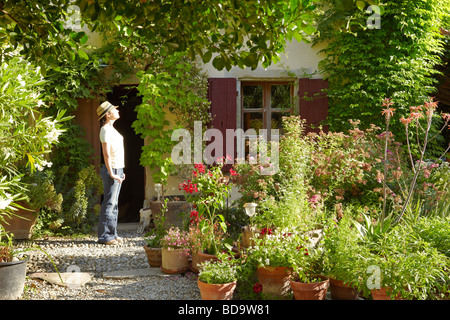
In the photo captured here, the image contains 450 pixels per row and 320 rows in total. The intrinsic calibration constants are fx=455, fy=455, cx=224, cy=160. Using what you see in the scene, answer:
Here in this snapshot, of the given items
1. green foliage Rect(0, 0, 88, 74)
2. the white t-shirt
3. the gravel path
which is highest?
green foliage Rect(0, 0, 88, 74)

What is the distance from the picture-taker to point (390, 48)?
7297 millimetres

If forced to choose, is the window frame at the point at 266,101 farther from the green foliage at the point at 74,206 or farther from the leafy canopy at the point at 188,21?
the leafy canopy at the point at 188,21

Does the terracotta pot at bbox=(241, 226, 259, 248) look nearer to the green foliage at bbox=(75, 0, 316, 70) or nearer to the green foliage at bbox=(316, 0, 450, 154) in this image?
the green foliage at bbox=(75, 0, 316, 70)

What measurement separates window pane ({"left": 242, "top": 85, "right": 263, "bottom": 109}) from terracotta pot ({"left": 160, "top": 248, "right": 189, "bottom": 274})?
3822 millimetres

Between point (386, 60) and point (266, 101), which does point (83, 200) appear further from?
point (386, 60)

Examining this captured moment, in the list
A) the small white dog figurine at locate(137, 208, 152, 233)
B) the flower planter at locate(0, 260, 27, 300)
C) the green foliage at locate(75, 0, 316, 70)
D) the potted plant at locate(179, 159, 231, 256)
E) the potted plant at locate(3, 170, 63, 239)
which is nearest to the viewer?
the green foliage at locate(75, 0, 316, 70)

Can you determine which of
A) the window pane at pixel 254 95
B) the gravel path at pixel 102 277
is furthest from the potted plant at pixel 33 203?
the window pane at pixel 254 95

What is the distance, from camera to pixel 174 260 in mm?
4527

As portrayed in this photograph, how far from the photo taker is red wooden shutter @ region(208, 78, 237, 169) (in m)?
7.39

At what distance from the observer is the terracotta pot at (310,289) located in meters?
3.38

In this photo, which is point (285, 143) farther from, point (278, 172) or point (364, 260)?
point (364, 260)

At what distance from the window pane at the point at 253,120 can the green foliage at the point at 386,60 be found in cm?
114

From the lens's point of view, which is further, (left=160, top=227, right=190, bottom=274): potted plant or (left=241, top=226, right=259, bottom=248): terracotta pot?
(left=160, top=227, right=190, bottom=274): potted plant

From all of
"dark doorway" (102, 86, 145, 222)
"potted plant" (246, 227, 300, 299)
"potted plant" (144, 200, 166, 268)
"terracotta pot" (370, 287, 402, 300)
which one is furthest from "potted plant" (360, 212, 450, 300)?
"dark doorway" (102, 86, 145, 222)
